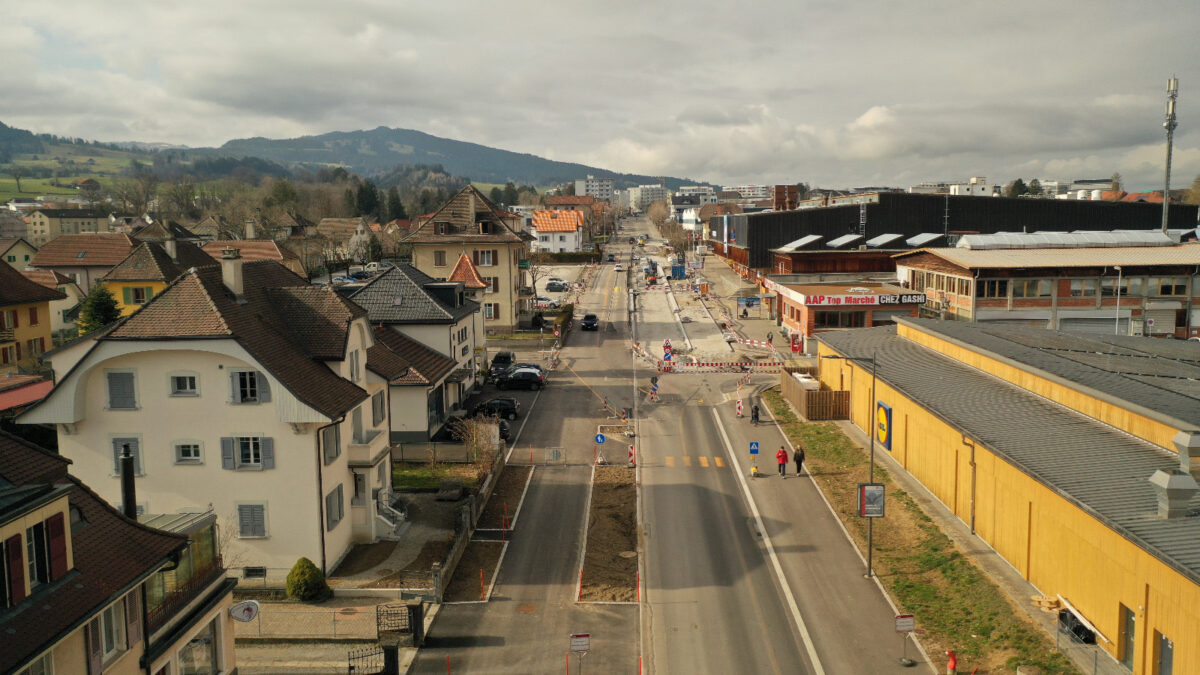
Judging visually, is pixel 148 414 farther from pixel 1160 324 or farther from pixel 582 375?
pixel 1160 324

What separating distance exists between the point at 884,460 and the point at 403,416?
23.8 meters

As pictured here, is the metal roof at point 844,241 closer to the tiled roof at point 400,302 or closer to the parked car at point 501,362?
the parked car at point 501,362

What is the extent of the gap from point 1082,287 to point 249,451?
6454 centimetres

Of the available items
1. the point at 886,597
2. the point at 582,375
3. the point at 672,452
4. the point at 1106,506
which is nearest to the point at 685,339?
the point at 582,375

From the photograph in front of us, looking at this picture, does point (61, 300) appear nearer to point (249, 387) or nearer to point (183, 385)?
point (183, 385)

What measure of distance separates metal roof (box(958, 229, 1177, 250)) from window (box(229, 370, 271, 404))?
67605mm

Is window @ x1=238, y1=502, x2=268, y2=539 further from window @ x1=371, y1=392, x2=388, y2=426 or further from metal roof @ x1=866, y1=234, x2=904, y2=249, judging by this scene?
metal roof @ x1=866, y1=234, x2=904, y2=249

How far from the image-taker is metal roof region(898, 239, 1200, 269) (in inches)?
2603

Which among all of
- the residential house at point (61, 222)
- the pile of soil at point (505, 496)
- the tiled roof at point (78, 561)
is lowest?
the pile of soil at point (505, 496)

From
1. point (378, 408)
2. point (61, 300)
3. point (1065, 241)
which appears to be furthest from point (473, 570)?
point (1065, 241)

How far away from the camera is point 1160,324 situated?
68.5 m

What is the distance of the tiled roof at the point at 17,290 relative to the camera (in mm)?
58162

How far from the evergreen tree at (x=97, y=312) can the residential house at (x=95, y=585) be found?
50.1 meters

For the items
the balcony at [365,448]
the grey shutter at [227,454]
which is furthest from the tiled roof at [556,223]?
the grey shutter at [227,454]
